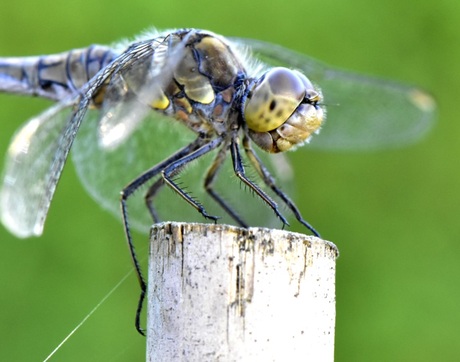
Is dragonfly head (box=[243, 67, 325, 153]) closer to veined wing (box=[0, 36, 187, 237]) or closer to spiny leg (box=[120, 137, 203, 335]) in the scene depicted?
spiny leg (box=[120, 137, 203, 335])

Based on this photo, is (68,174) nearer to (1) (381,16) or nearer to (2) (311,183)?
(2) (311,183)

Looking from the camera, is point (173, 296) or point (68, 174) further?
point (68, 174)

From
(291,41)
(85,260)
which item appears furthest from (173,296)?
(291,41)

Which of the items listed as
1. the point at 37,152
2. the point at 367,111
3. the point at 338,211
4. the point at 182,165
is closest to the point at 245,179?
the point at 182,165

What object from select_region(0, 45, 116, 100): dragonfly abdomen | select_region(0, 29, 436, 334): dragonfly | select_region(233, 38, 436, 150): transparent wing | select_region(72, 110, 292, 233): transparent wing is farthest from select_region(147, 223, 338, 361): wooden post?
select_region(233, 38, 436, 150): transparent wing

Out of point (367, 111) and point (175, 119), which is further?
point (367, 111)

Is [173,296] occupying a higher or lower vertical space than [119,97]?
lower

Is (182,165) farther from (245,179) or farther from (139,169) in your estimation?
(139,169)
